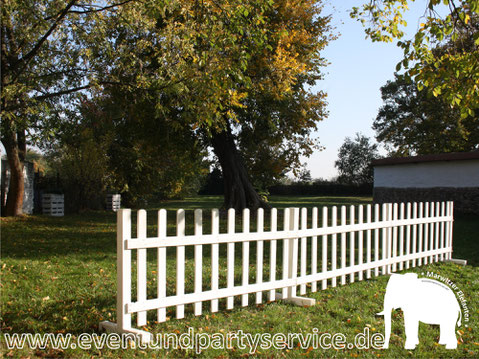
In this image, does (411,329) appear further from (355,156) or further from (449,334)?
(355,156)

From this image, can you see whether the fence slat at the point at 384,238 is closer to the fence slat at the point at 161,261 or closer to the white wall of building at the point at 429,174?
the fence slat at the point at 161,261

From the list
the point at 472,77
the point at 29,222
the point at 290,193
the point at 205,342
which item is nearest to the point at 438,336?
the point at 205,342

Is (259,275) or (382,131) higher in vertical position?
(382,131)

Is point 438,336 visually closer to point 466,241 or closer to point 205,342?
point 205,342

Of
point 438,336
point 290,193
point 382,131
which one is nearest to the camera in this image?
point 438,336

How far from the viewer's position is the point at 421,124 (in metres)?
29.9

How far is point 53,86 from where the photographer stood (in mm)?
12023

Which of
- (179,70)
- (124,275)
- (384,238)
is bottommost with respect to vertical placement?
(384,238)

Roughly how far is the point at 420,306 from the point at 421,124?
91.9ft

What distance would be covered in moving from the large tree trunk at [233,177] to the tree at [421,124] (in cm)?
1097

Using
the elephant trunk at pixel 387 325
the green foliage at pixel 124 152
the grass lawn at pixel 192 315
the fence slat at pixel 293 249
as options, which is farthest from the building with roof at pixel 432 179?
the elephant trunk at pixel 387 325

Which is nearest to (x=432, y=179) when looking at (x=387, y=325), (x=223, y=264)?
(x=223, y=264)

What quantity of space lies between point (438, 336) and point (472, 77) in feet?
17.4

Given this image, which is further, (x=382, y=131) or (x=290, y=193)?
(x=290, y=193)
